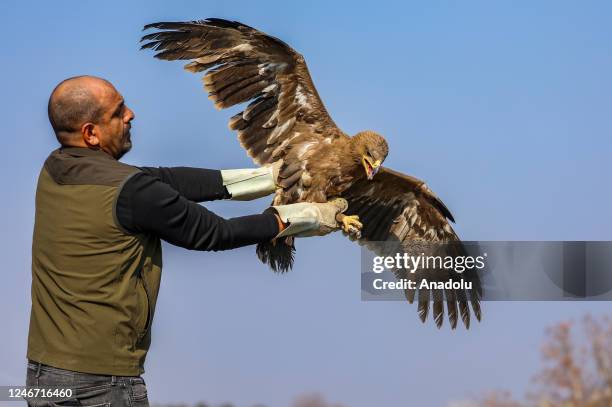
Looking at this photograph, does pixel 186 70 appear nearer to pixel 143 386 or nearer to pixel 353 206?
pixel 353 206

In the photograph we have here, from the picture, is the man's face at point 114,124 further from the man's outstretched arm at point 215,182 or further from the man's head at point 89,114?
the man's outstretched arm at point 215,182

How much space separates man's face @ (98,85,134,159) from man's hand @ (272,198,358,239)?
96cm

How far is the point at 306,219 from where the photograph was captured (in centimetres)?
556

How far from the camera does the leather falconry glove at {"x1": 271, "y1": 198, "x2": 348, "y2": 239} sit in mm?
5352

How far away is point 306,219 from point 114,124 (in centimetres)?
146

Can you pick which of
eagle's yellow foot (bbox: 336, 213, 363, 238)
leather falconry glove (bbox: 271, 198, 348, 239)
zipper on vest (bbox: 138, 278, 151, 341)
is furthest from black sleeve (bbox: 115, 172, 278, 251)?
eagle's yellow foot (bbox: 336, 213, 363, 238)

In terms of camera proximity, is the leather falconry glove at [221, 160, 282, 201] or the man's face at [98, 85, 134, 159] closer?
the man's face at [98, 85, 134, 159]

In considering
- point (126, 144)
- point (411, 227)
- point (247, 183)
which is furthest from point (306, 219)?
point (411, 227)

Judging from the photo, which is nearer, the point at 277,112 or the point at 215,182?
the point at 215,182

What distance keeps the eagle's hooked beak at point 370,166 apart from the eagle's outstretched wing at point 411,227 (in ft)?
3.11

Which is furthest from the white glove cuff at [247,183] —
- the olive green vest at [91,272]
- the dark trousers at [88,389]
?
the dark trousers at [88,389]

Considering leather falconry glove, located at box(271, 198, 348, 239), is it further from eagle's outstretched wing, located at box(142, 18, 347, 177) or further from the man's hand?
eagle's outstretched wing, located at box(142, 18, 347, 177)

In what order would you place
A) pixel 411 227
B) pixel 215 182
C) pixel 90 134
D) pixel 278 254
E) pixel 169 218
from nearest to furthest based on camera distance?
pixel 169 218, pixel 90 134, pixel 215 182, pixel 278 254, pixel 411 227

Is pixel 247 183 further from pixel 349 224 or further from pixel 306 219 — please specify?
pixel 349 224
